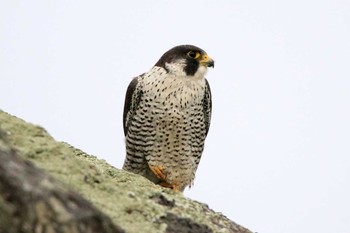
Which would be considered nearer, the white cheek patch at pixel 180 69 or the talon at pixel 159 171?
the talon at pixel 159 171

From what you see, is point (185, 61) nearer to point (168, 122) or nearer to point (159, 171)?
point (168, 122)

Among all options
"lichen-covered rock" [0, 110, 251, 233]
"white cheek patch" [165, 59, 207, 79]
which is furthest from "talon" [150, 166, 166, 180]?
"lichen-covered rock" [0, 110, 251, 233]

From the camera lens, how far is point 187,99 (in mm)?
8266

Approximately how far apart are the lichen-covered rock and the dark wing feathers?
445 cm

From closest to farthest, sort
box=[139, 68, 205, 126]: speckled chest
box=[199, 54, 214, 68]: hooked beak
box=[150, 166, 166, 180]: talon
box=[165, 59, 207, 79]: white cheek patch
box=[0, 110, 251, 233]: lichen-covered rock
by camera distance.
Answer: box=[0, 110, 251, 233]: lichen-covered rock → box=[139, 68, 205, 126]: speckled chest → box=[150, 166, 166, 180]: talon → box=[165, 59, 207, 79]: white cheek patch → box=[199, 54, 214, 68]: hooked beak

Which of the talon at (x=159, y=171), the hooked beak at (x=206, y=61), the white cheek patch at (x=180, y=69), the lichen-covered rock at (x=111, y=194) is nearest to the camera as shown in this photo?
the lichen-covered rock at (x=111, y=194)

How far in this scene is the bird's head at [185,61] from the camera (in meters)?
8.56

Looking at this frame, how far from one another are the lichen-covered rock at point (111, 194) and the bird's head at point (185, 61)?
15.2 feet

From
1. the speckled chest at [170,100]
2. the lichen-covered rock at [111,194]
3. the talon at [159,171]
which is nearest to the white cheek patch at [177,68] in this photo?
the speckled chest at [170,100]

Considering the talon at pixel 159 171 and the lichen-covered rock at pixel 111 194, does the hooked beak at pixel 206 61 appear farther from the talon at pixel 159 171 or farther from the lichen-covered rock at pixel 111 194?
the lichen-covered rock at pixel 111 194

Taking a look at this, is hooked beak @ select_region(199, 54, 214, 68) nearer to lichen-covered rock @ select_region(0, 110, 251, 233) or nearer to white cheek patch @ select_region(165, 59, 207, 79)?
white cheek patch @ select_region(165, 59, 207, 79)

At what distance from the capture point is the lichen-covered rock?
3299 mm

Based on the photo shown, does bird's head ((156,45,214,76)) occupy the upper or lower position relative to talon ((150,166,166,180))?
upper

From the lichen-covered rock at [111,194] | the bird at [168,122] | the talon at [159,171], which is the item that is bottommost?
the talon at [159,171]
